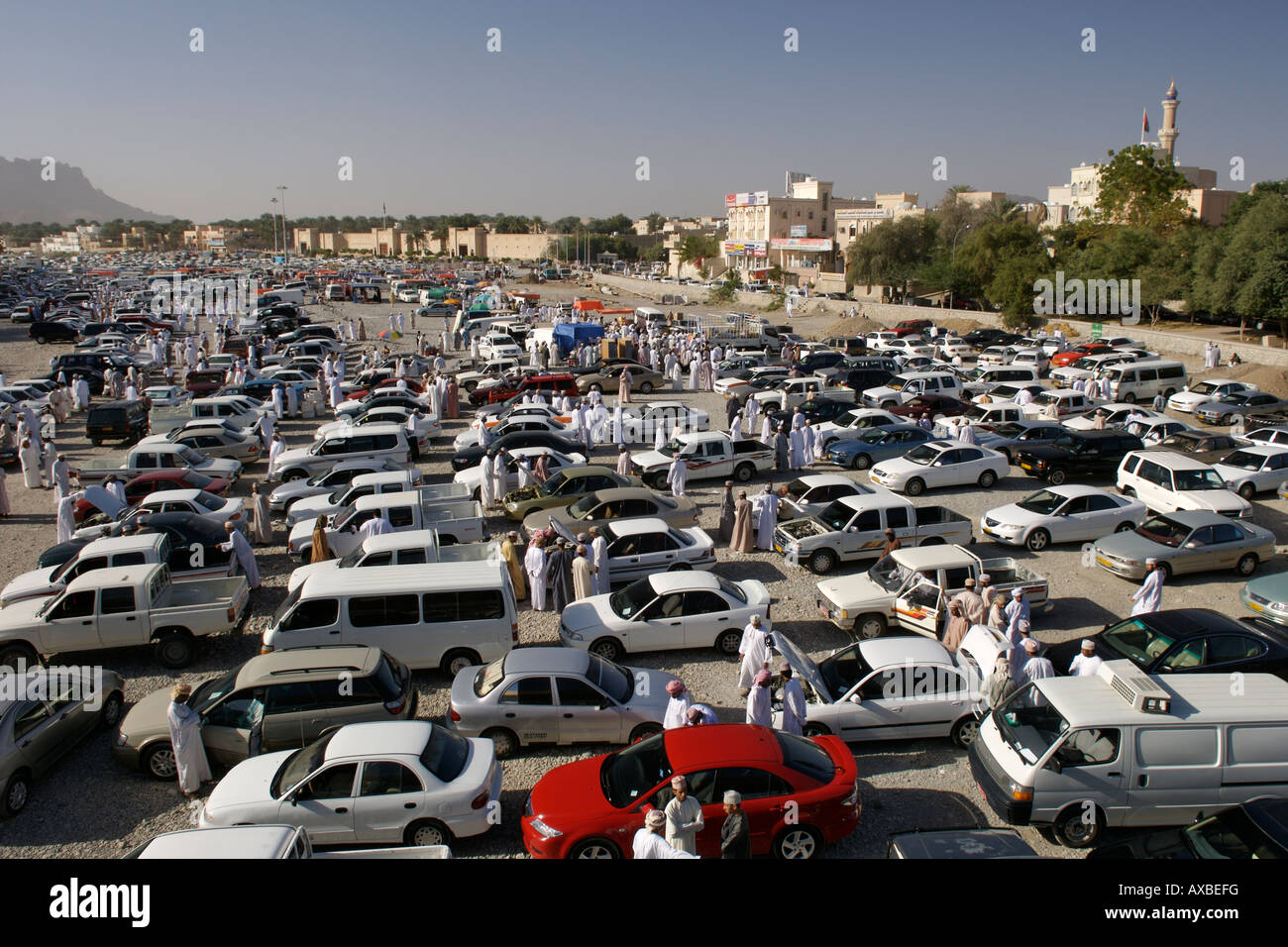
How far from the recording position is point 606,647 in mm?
10484

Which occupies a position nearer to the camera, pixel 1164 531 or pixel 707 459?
pixel 1164 531

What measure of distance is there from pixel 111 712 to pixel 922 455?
15225 millimetres

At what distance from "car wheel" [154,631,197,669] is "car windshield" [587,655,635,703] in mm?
5205

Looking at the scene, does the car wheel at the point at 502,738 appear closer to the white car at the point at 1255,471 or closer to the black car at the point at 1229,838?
the black car at the point at 1229,838

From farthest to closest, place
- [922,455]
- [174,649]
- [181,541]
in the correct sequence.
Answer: [922,455], [181,541], [174,649]

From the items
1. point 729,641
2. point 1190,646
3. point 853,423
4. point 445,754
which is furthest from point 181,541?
point 853,423

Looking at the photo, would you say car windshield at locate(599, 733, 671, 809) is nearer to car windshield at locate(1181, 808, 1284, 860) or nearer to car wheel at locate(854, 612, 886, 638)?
car windshield at locate(1181, 808, 1284, 860)

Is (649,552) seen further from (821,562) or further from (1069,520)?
(1069,520)

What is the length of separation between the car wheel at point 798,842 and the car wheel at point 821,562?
6924 mm

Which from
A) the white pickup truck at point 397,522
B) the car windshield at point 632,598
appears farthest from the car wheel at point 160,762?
the white pickup truck at point 397,522

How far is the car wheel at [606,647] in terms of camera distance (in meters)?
10.4

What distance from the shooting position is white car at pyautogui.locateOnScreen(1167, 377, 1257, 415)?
83.7ft
